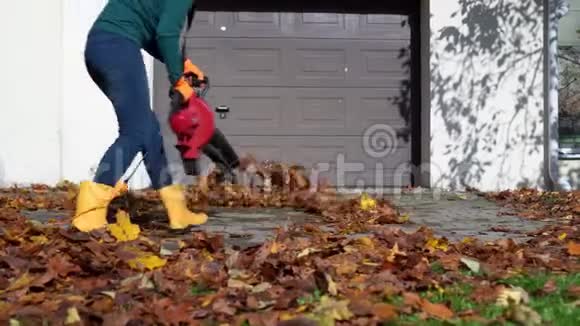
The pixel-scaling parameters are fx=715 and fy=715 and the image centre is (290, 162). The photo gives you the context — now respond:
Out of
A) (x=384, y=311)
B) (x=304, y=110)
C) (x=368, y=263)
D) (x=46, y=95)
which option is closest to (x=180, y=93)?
(x=368, y=263)

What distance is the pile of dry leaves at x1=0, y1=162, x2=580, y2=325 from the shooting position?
2547mm

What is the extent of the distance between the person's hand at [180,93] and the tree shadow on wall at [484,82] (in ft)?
17.5

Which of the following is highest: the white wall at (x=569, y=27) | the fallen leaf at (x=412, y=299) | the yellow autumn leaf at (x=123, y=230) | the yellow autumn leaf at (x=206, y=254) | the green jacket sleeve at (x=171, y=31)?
the white wall at (x=569, y=27)

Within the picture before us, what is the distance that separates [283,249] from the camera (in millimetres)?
3615

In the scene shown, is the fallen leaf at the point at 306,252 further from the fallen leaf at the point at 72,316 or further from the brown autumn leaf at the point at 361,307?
the fallen leaf at the point at 72,316

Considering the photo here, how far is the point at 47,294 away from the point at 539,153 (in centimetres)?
777

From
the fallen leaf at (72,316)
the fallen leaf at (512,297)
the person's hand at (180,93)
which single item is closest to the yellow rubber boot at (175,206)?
the person's hand at (180,93)

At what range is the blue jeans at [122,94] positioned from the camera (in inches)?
166

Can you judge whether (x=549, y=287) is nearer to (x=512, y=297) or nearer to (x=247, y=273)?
(x=512, y=297)

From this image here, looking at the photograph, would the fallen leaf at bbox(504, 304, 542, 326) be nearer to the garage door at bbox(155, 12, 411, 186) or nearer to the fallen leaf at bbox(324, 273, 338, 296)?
the fallen leaf at bbox(324, 273, 338, 296)

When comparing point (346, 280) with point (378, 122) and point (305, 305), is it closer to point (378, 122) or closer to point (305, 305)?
point (305, 305)

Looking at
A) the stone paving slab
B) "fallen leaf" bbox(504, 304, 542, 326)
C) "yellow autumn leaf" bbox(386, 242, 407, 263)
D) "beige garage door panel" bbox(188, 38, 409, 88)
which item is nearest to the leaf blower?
the stone paving slab

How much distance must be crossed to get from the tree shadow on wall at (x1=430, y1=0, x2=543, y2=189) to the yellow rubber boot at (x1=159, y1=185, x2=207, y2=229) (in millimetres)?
5403

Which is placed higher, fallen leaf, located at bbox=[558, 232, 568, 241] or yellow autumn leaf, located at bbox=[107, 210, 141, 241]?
yellow autumn leaf, located at bbox=[107, 210, 141, 241]
